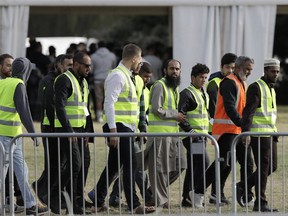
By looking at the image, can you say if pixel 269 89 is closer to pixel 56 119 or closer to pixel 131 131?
pixel 131 131

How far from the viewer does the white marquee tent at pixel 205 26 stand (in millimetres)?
19609

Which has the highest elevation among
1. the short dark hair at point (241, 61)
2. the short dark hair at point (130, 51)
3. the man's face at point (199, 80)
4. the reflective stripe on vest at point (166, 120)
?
the short dark hair at point (130, 51)

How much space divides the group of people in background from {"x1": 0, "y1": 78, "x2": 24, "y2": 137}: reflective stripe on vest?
0.03ft

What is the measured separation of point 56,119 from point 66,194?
0.97 metres

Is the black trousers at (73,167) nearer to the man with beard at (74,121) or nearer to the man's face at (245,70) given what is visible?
the man with beard at (74,121)

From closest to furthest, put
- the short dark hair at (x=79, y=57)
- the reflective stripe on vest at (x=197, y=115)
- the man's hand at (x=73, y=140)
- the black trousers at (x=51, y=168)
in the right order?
the man's hand at (x=73, y=140) < the black trousers at (x=51, y=168) < the short dark hair at (x=79, y=57) < the reflective stripe on vest at (x=197, y=115)

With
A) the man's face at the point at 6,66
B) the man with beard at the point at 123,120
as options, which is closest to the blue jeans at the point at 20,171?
the man with beard at the point at 123,120

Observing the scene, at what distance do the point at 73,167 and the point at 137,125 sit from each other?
1.00m

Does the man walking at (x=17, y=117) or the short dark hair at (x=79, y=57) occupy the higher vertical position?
the short dark hair at (x=79, y=57)

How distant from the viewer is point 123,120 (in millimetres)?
11703

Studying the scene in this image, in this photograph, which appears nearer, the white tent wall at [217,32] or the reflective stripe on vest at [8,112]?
the reflective stripe on vest at [8,112]

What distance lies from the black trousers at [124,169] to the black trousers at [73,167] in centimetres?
23

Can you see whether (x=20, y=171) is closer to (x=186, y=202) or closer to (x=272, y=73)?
(x=186, y=202)

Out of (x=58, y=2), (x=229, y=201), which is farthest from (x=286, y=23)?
(x=229, y=201)
